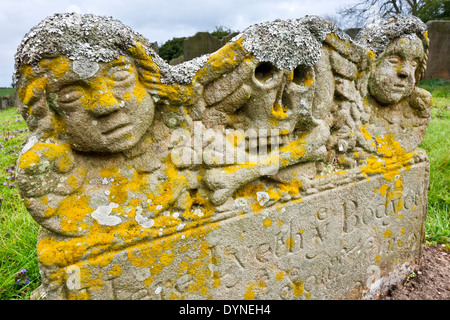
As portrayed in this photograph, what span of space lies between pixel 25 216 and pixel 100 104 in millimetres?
2418

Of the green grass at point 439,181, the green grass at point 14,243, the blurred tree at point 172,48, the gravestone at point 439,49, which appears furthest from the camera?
the blurred tree at point 172,48

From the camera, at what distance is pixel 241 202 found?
1.66m

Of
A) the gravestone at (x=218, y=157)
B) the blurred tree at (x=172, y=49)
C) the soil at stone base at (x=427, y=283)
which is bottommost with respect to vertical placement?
the soil at stone base at (x=427, y=283)

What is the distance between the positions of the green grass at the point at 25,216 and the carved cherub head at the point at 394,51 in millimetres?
1863

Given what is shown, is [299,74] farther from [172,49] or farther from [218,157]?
[172,49]

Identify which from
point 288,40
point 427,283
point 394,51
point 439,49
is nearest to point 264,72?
point 288,40

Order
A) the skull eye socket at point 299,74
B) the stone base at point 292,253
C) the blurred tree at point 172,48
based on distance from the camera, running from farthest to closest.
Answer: the blurred tree at point 172,48 < the skull eye socket at point 299,74 < the stone base at point 292,253

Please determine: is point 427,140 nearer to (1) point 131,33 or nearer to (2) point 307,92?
(2) point 307,92

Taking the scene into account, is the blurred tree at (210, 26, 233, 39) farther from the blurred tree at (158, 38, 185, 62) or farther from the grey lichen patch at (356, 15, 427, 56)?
the grey lichen patch at (356, 15, 427, 56)

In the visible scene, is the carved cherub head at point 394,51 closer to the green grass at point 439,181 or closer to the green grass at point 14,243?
the green grass at point 439,181

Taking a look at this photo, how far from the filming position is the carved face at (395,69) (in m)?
2.09

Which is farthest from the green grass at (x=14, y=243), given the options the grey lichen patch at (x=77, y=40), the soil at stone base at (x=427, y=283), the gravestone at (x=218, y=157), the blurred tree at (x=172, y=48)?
the blurred tree at (x=172, y=48)

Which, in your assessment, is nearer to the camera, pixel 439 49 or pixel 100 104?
pixel 100 104

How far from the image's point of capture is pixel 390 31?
206 centimetres
